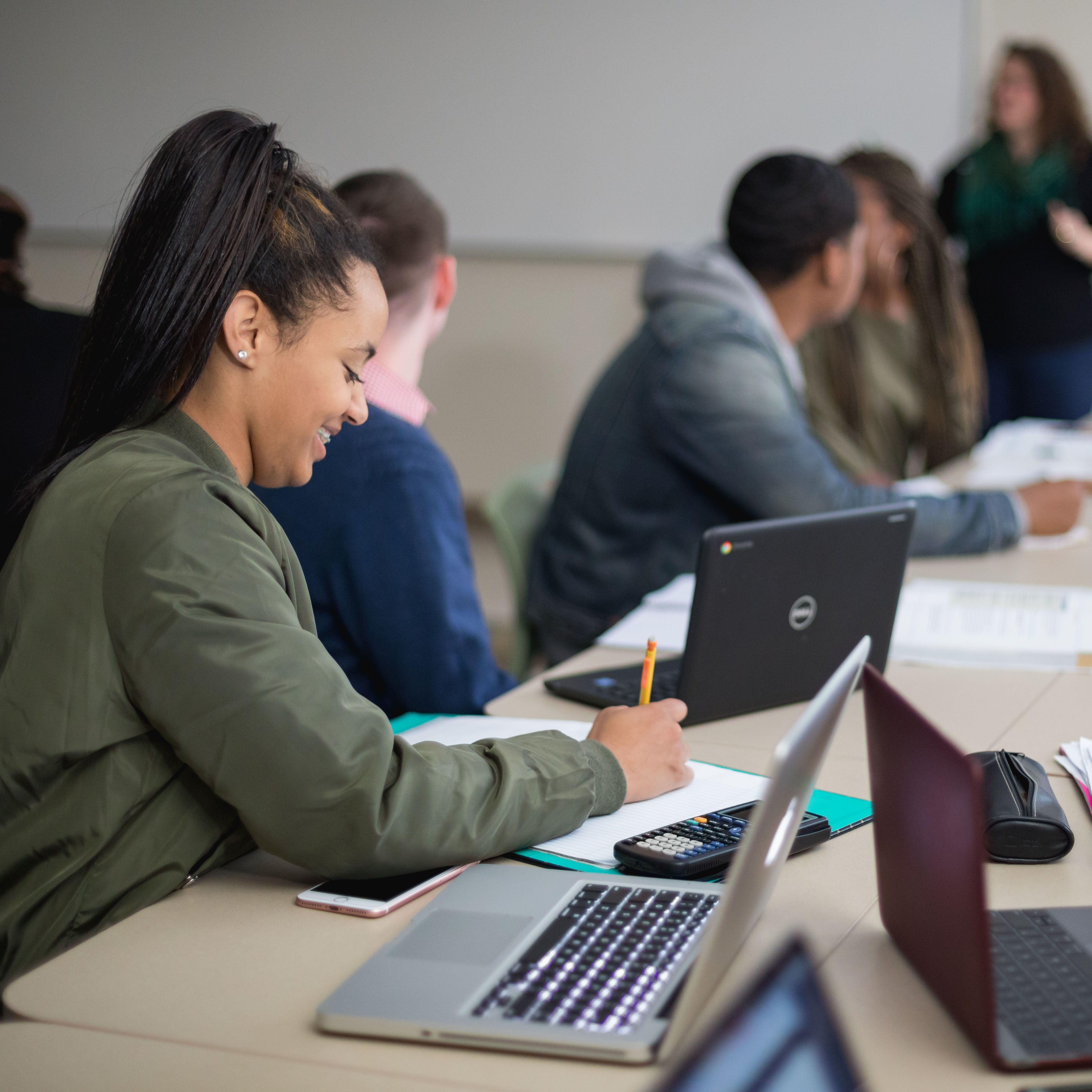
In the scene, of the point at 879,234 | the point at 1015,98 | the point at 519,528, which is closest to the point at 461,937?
the point at 519,528

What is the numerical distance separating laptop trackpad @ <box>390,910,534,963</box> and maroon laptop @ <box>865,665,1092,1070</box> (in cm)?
25

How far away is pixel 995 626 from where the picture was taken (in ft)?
5.45

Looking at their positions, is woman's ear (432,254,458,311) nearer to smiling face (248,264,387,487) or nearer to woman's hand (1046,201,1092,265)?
smiling face (248,264,387,487)

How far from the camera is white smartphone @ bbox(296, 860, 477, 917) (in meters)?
0.90

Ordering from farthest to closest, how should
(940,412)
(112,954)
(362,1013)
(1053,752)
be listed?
(940,412) → (1053,752) → (112,954) → (362,1013)

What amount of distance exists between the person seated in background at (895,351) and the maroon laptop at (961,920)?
7.26ft

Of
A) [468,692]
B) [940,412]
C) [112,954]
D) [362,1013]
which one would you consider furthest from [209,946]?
[940,412]

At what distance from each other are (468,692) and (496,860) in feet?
1.73

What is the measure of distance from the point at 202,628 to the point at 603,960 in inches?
13.4

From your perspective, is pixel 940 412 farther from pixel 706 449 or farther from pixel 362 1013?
pixel 362 1013

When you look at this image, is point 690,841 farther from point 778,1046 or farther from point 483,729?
point 778,1046

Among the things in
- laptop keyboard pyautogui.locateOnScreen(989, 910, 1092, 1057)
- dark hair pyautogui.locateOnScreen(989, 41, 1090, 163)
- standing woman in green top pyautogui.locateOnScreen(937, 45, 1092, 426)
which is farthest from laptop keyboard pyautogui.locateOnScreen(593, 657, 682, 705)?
dark hair pyautogui.locateOnScreen(989, 41, 1090, 163)

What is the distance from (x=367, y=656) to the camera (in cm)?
154

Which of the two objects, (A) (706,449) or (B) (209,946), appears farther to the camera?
(A) (706,449)
